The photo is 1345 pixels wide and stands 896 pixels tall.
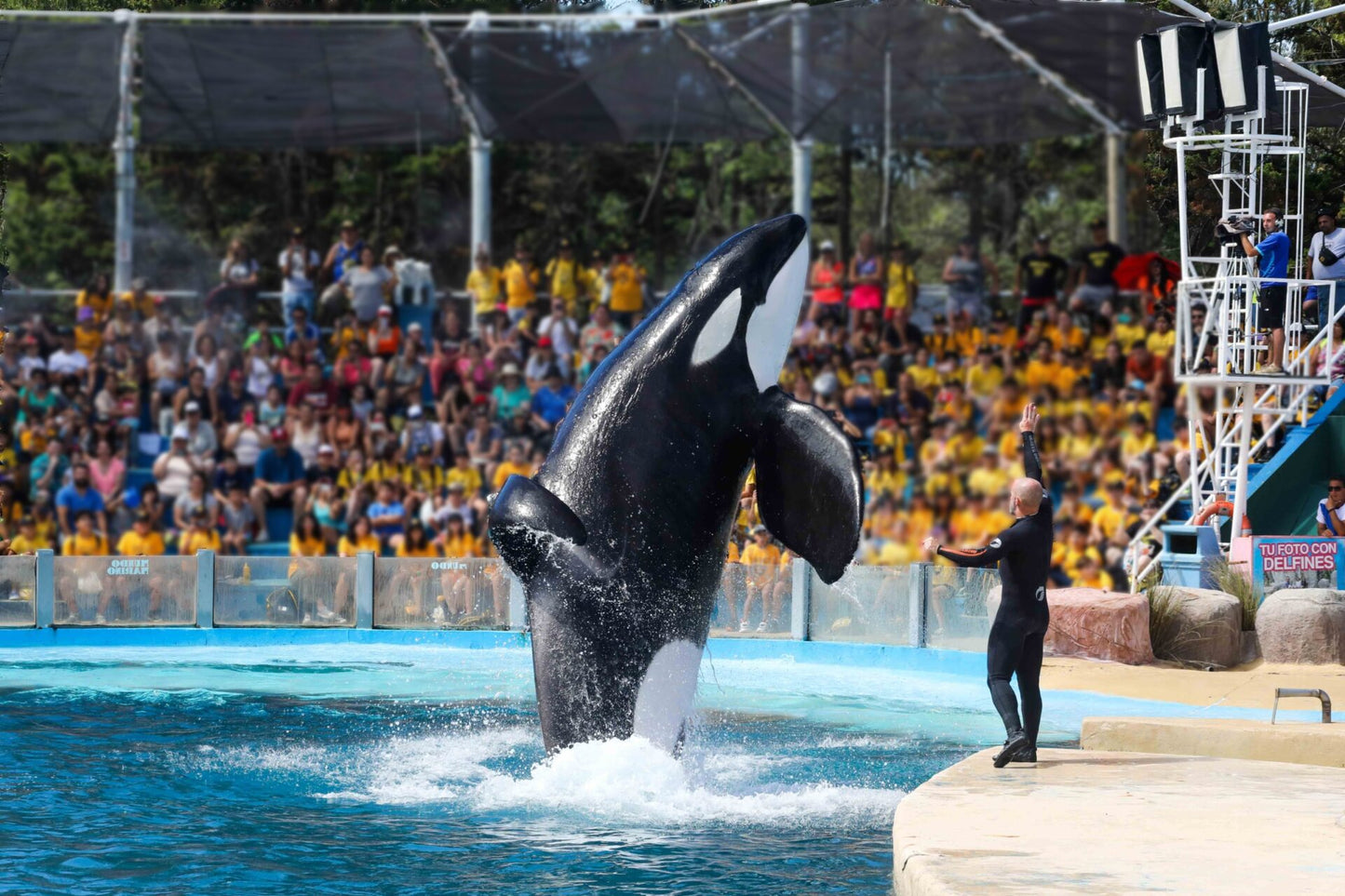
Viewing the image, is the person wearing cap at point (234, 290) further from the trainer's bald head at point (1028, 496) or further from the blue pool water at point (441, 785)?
the trainer's bald head at point (1028, 496)

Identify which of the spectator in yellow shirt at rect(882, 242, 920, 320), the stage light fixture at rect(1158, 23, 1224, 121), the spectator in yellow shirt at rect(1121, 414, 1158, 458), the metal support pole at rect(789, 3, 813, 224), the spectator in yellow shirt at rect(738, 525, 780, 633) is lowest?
the spectator in yellow shirt at rect(738, 525, 780, 633)

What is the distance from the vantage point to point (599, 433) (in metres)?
7.14

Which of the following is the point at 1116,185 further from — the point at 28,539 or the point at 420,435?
the point at 28,539

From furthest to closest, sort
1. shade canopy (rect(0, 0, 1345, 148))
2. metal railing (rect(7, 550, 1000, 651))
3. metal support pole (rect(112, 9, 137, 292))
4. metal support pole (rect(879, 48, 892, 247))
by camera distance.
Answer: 1. metal support pole (rect(879, 48, 892, 247))
2. shade canopy (rect(0, 0, 1345, 148))
3. metal support pole (rect(112, 9, 137, 292))
4. metal railing (rect(7, 550, 1000, 651))

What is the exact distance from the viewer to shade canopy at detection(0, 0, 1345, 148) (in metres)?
20.8

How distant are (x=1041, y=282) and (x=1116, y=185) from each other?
2590 mm

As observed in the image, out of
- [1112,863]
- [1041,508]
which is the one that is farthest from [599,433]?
[1112,863]

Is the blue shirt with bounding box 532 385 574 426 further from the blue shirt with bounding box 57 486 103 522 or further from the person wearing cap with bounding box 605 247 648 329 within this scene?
the blue shirt with bounding box 57 486 103 522

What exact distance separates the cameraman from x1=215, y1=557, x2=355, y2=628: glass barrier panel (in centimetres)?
842

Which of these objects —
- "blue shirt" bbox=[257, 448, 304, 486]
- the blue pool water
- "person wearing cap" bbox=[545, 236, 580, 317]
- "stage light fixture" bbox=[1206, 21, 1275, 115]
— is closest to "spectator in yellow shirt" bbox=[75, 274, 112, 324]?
"blue shirt" bbox=[257, 448, 304, 486]

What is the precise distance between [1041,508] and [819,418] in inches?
44.8

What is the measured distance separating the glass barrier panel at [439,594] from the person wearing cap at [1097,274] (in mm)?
8104

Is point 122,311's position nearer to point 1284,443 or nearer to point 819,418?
point 1284,443

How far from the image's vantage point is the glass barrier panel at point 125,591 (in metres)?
14.1
